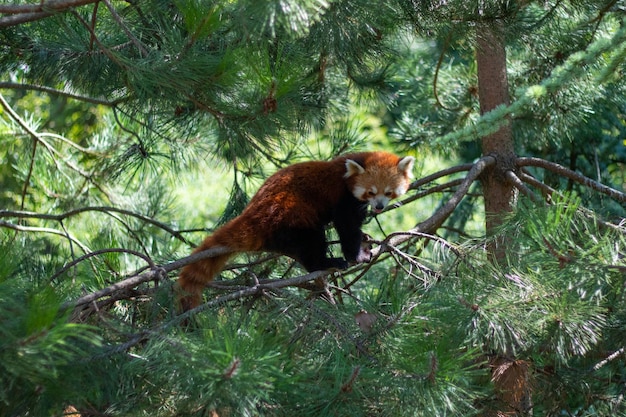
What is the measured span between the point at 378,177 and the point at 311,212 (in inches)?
16.4

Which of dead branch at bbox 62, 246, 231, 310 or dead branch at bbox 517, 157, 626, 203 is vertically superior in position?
dead branch at bbox 517, 157, 626, 203

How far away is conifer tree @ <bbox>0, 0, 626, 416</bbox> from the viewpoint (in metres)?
1.74

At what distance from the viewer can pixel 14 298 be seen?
180 centimetres

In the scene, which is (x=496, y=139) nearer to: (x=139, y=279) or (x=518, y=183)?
(x=518, y=183)

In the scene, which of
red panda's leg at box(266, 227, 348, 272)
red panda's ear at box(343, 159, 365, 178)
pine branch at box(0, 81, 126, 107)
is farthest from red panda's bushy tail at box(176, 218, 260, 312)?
pine branch at box(0, 81, 126, 107)

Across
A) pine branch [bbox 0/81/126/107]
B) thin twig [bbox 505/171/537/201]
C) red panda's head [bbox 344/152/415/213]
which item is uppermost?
pine branch [bbox 0/81/126/107]

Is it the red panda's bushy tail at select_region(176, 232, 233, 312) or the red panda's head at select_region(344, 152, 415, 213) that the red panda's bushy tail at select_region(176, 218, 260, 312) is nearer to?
the red panda's bushy tail at select_region(176, 232, 233, 312)

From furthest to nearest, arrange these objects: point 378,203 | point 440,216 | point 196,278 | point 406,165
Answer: point 406,165
point 378,203
point 440,216
point 196,278

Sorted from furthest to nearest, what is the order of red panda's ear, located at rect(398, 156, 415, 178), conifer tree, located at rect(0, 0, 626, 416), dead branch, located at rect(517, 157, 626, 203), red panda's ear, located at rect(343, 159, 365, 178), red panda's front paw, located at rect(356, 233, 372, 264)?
1. red panda's ear, located at rect(398, 156, 415, 178)
2. red panda's ear, located at rect(343, 159, 365, 178)
3. red panda's front paw, located at rect(356, 233, 372, 264)
4. dead branch, located at rect(517, 157, 626, 203)
5. conifer tree, located at rect(0, 0, 626, 416)

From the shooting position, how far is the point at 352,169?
3.36m

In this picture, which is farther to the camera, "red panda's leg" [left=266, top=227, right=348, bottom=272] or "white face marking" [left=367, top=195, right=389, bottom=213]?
"white face marking" [left=367, top=195, right=389, bottom=213]

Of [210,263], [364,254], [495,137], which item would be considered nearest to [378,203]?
[364,254]

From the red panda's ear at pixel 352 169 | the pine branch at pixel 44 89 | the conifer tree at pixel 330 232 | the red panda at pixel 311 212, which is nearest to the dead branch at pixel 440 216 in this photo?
the conifer tree at pixel 330 232

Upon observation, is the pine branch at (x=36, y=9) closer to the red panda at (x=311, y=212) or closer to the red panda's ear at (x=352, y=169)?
the red panda at (x=311, y=212)
